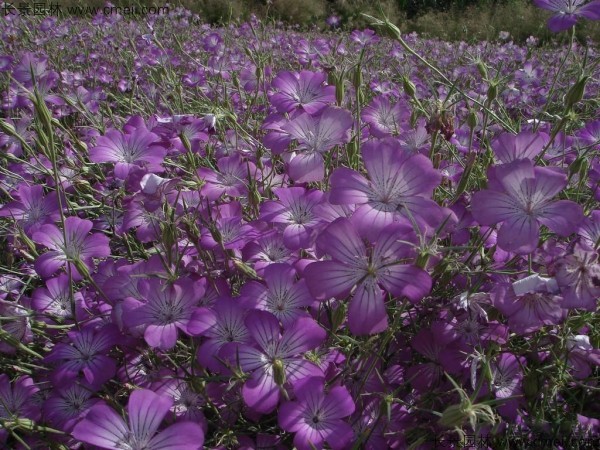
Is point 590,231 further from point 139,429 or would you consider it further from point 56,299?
point 56,299

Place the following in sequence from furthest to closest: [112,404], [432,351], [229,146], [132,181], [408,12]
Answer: [408,12] → [229,146] → [132,181] → [432,351] → [112,404]

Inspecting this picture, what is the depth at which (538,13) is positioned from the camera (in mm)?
10461

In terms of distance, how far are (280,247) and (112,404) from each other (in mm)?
548

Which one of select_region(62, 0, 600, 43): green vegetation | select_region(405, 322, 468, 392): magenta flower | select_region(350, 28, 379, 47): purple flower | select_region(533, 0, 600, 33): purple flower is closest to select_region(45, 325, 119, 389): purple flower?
select_region(405, 322, 468, 392): magenta flower

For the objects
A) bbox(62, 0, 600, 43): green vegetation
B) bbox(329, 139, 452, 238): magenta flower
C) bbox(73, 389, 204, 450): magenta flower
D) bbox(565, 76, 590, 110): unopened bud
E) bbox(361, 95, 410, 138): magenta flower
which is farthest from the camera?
bbox(62, 0, 600, 43): green vegetation

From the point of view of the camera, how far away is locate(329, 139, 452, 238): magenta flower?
102 cm

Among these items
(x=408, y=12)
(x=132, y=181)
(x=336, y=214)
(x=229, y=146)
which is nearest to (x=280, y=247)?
(x=336, y=214)

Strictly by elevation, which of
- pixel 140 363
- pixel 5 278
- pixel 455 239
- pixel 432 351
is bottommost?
pixel 5 278

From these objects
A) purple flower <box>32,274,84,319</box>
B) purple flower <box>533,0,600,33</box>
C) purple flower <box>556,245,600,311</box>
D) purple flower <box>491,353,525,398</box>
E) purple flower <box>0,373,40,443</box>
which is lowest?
purple flower <box>0,373,40,443</box>

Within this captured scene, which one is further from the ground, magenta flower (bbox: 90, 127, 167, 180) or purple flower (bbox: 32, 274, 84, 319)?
magenta flower (bbox: 90, 127, 167, 180)

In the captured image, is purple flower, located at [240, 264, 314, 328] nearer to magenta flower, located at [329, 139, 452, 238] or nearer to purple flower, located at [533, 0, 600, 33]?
magenta flower, located at [329, 139, 452, 238]

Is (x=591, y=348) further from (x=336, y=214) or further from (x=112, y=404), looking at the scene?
(x=112, y=404)

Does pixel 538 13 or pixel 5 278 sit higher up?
pixel 538 13

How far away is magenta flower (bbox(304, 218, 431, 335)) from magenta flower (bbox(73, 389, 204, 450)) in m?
0.36
